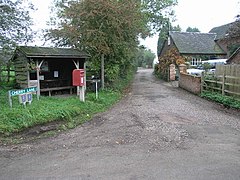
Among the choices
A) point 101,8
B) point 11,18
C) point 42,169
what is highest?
point 101,8

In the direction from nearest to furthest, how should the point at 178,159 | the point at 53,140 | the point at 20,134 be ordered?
the point at 178,159 < the point at 53,140 < the point at 20,134

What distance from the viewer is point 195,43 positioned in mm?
37188

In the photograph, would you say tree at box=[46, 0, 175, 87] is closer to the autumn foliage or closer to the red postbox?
the red postbox

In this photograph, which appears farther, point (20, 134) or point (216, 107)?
point (216, 107)

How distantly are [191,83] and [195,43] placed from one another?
21.4 metres

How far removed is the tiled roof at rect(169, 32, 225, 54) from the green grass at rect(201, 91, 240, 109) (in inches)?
804

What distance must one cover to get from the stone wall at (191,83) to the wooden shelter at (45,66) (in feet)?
23.7

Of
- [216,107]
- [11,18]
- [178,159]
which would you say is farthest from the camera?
[216,107]

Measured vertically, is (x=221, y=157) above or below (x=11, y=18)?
below

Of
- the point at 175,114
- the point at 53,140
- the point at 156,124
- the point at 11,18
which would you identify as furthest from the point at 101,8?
the point at 53,140

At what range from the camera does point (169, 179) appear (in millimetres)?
4348

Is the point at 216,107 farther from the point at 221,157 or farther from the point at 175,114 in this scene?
the point at 221,157

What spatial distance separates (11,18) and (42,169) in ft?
27.0

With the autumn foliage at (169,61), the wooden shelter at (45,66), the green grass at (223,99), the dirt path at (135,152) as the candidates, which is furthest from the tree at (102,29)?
the autumn foliage at (169,61)
